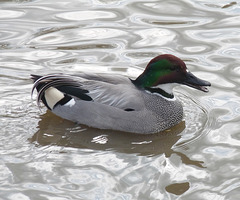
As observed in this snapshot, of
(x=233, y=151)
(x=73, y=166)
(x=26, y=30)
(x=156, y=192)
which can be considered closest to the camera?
Answer: (x=156, y=192)

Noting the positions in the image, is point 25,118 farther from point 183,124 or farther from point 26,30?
point 26,30

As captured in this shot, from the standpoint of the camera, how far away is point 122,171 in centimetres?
743

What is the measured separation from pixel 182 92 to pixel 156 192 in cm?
285

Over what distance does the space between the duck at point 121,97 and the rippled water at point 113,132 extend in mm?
162

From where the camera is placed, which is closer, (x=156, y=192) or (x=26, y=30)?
(x=156, y=192)

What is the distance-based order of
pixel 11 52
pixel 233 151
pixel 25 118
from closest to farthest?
pixel 233 151 < pixel 25 118 < pixel 11 52

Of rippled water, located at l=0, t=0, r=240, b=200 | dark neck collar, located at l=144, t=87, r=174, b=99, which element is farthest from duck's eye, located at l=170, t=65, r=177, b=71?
rippled water, located at l=0, t=0, r=240, b=200

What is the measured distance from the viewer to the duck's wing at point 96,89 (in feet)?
27.7

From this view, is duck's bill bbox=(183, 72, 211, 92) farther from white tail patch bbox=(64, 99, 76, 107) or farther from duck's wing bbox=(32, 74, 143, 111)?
white tail patch bbox=(64, 99, 76, 107)

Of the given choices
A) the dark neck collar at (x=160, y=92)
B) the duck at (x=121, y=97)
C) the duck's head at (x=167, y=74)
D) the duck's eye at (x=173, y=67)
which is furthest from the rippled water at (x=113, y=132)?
the duck's eye at (x=173, y=67)

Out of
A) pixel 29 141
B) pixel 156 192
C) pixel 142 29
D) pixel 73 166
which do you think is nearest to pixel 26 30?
pixel 142 29

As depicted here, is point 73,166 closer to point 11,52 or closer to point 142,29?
point 11,52

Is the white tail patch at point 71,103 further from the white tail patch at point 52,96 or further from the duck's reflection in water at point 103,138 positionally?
the duck's reflection in water at point 103,138

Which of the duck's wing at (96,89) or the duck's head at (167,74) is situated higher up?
the duck's head at (167,74)
